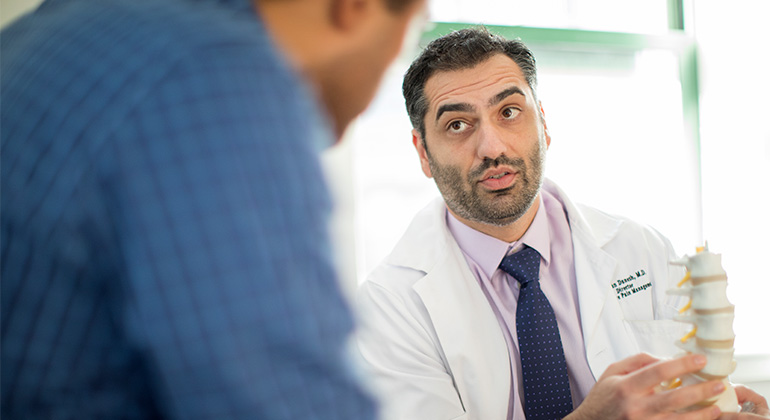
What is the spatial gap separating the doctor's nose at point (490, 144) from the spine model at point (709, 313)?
798mm

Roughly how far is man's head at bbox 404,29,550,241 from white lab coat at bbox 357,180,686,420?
6.8 inches

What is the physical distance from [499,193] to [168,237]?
154 cm

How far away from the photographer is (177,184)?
38 cm

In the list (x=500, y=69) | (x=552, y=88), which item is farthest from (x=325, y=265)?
(x=552, y=88)

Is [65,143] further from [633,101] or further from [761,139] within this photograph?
[761,139]

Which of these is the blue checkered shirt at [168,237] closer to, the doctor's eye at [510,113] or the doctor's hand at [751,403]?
the doctor's hand at [751,403]

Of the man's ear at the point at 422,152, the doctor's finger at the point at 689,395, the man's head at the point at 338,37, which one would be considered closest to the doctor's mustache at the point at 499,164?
the man's ear at the point at 422,152

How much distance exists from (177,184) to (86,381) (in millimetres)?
168

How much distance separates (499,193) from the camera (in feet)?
5.99

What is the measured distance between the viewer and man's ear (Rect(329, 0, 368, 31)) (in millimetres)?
467

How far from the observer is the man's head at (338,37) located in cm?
47

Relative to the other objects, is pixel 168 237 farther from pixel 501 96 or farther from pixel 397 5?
pixel 501 96

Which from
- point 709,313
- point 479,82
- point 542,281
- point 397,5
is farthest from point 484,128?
point 397,5

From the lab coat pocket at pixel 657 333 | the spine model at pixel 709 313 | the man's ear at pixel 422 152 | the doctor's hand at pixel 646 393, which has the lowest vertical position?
the lab coat pocket at pixel 657 333
